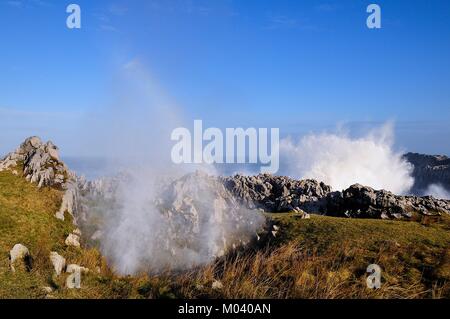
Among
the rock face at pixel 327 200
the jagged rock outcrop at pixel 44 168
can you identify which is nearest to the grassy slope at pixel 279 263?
the jagged rock outcrop at pixel 44 168

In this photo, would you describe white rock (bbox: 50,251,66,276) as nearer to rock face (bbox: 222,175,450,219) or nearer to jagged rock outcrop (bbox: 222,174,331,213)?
rock face (bbox: 222,175,450,219)

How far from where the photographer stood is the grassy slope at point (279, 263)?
46.1ft

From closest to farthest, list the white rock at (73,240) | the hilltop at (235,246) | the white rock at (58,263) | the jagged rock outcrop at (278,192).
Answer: the hilltop at (235,246) → the white rock at (58,263) → the white rock at (73,240) → the jagged rock outcrop at (278,192)

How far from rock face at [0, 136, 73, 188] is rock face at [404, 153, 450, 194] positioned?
134 metres

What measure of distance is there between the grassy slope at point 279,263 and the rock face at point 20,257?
0.31 meters

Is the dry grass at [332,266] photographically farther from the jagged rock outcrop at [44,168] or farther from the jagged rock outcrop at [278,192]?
the jagged rock outcrop at [278,192]

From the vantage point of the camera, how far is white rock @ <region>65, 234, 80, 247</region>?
70.3 feet

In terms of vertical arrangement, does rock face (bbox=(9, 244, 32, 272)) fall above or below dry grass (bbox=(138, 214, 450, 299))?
above

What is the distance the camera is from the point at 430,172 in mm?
152500

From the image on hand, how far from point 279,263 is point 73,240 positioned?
12334 millimetres

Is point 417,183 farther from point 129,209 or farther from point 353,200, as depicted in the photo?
point 129,209

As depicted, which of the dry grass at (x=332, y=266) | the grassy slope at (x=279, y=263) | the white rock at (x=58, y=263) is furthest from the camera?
Answer: the white rock at (x=58, y=263)

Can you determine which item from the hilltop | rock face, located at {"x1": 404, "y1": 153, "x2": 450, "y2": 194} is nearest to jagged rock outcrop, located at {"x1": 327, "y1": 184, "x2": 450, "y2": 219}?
the hilltop
